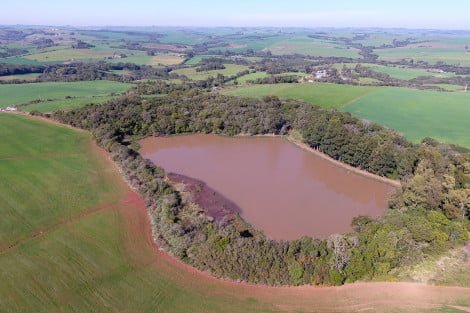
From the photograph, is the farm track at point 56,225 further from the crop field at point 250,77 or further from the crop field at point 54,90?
the crop field at point 250,77

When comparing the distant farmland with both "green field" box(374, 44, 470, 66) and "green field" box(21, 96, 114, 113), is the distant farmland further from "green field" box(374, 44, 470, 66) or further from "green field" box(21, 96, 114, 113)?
"green field" box(374, 44, 470, 66)

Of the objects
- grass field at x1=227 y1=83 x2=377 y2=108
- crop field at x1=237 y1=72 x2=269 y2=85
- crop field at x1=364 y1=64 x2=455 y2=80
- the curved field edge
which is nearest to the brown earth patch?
the curved field edge

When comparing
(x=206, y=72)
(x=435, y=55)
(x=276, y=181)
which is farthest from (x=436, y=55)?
(x=276, y=181)

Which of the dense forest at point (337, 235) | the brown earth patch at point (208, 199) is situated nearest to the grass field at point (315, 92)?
the dense forest at point (337, 235)

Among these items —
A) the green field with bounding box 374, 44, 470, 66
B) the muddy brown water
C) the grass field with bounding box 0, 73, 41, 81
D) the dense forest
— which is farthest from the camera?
the green field with bounding box 374, 44, 470, 66

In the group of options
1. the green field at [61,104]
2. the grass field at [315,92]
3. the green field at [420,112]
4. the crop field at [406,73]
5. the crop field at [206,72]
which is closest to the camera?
the green field at [420,112]
